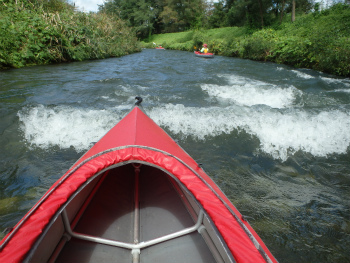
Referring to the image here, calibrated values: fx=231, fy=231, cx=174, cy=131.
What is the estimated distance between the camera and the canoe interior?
1.86 meters

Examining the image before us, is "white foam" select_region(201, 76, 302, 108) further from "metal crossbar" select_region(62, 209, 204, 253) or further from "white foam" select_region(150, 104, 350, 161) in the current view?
"metal crossbar" select_region(62, 209, 204, 253)

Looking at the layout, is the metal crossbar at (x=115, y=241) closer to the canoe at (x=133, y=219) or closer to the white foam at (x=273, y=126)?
the canoe at (x=133, y=219)

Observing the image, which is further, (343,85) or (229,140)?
(343,85)

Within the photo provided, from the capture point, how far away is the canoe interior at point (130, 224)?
1.86 metres

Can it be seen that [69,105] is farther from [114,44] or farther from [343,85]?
[114,44]

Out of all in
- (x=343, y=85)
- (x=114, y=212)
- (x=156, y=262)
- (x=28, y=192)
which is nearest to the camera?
(x=156, y=262)

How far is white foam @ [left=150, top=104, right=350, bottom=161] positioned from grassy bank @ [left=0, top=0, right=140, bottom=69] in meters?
7.86

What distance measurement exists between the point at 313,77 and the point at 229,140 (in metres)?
7.65

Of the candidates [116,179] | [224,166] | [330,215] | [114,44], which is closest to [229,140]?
[224,166]

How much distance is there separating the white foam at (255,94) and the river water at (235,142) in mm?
34

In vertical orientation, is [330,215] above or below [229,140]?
below

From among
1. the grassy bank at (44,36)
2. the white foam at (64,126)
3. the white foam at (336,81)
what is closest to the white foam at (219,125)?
the white foam at (64,126)

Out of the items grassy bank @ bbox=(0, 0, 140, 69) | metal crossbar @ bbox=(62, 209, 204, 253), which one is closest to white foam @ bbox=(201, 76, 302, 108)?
metal crossbar @ bbox=(62, 209, 204, 253)

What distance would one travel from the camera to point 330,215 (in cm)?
279
